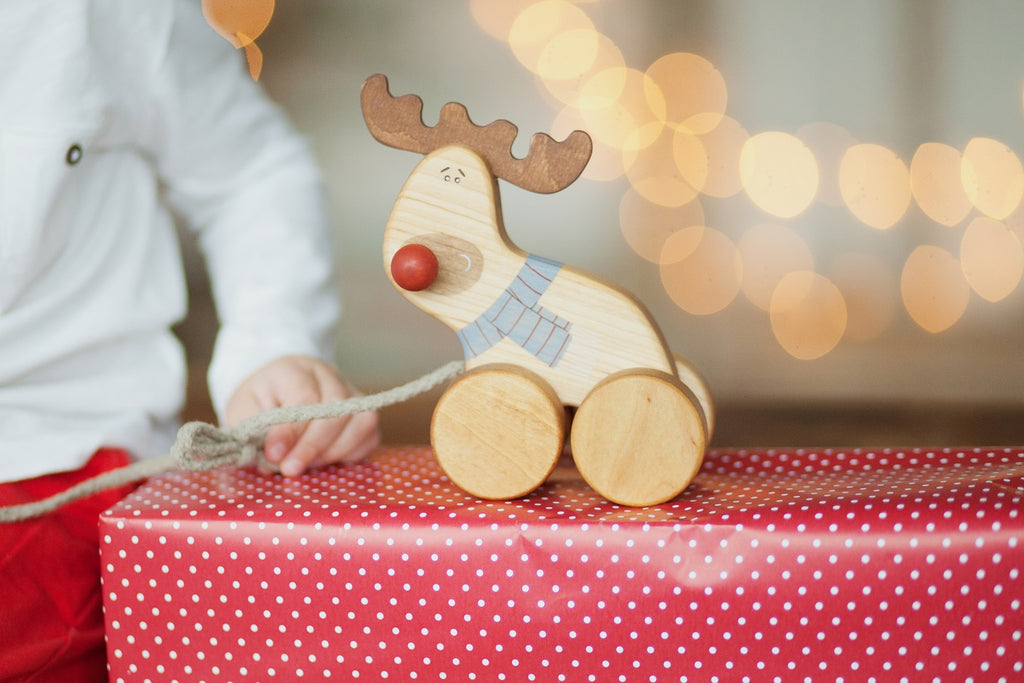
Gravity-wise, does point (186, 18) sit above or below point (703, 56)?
below

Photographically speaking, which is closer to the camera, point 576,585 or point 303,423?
point 576,585

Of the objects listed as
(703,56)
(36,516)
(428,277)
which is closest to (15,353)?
(36,516)

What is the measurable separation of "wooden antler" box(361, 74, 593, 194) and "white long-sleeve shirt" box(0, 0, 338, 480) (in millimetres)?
255

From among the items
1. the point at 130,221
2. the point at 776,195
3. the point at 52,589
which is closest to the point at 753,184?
the point at 776,195

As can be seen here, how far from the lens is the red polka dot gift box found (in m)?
0.43

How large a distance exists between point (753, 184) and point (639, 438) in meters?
1.10

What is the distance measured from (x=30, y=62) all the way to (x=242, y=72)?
22 centimetres

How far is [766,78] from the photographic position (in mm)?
1409

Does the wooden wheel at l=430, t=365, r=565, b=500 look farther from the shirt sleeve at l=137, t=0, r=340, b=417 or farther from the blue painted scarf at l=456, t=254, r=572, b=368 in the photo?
the shirt sleeve at l=137, t=0, r=340, b=417

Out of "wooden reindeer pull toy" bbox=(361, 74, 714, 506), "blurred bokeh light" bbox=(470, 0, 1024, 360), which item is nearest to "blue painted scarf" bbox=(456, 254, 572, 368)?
"wooden reindeer pull toy" bbox=(361, 74, 714, 506)

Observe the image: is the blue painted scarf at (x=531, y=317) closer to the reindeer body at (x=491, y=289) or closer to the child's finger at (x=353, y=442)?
the reindeer body at (x=491, y=289)

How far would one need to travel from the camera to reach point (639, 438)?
1.50 ft

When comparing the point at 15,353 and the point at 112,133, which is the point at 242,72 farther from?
the point at 15,353

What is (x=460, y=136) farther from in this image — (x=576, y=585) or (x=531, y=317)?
(x=576, y=585)
